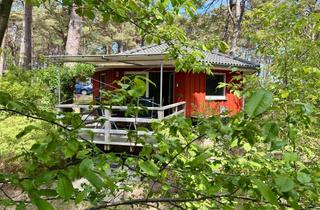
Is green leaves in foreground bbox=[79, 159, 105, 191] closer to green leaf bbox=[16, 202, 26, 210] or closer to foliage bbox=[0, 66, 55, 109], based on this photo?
green leaf bbox=[16, 202, 26, 210]

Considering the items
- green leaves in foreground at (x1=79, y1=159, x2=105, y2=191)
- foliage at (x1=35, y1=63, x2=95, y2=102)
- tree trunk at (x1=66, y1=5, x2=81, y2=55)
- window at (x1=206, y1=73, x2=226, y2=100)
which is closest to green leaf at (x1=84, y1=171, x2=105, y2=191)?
green leaves in foreground at (x1=79, y1=159, x2=105, y2=191)

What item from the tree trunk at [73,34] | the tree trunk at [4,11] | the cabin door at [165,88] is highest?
the tree trunk at [73,34]

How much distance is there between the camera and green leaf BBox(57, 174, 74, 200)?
2.67ft

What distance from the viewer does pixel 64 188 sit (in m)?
0.83

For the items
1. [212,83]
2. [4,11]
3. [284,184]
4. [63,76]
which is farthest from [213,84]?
[284,184]

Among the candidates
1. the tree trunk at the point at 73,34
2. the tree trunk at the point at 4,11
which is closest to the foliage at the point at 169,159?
the tree trunk at the point at 4,11

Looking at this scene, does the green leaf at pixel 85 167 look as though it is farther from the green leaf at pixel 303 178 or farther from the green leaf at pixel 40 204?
the green leaf at pixel 303 178

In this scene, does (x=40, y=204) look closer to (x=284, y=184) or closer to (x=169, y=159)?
(x=284, y=184)

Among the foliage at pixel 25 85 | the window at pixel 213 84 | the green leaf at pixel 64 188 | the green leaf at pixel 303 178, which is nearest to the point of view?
the green leaf at pixel 64 188

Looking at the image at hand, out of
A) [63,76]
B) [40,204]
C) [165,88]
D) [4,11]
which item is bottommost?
[165,88]

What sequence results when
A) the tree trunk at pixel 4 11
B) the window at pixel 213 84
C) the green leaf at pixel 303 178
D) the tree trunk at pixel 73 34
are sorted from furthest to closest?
the tree trunk at pixel 73 34, the window at pixel 213 84, the tree trunk at pixel 4 11, the green leaf at pixel 303 178

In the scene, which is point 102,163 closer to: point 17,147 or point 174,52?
point 174,52

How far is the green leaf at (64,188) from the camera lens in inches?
32.0

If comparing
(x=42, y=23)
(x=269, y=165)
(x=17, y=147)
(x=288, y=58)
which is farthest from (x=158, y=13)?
(x=42, y=23)
